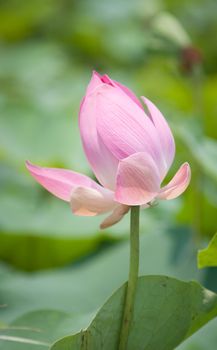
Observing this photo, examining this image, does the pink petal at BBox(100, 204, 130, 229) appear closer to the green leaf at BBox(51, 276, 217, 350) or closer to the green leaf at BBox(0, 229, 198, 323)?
the green leaf at BBox(51, 276, 217, 350)

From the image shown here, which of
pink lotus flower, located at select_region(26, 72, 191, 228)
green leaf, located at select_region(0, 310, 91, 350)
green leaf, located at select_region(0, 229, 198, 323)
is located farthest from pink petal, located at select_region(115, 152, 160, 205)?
green leaf, located at select_region(0, 229, 198, 323)

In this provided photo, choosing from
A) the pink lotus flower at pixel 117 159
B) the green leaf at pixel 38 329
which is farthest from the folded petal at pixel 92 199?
the green leaf at pixel 38 329

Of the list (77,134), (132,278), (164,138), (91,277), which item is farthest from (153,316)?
(77,134)

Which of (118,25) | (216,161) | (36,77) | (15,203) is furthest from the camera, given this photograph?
(118,25)

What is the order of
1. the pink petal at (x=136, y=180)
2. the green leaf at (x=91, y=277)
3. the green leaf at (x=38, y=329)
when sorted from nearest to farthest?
the pink petal at (x=136, y=180)
the green leaf at (x=38, y=329)
the green leaf at (x=91, y=277)

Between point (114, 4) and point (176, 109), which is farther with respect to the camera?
point (114, 4)

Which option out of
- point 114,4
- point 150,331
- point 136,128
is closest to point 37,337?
point 150,331

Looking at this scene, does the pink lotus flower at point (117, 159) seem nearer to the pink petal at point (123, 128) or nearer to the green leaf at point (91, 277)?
the pink petal at point (123, 128)

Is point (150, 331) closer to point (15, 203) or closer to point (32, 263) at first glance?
point (32, 263)
